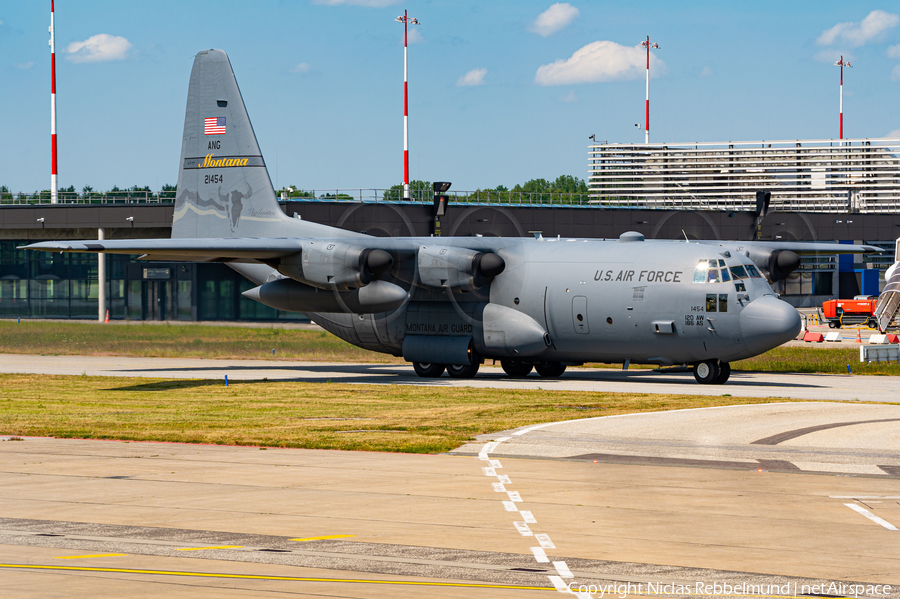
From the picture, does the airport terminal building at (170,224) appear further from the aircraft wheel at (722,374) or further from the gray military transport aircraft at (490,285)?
the aircraft wheel at (722,374)

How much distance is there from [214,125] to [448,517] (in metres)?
26.8

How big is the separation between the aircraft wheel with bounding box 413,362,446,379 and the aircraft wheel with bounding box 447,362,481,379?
0.36 m

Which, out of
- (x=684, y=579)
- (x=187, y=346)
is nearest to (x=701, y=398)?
(x=684, y=579)

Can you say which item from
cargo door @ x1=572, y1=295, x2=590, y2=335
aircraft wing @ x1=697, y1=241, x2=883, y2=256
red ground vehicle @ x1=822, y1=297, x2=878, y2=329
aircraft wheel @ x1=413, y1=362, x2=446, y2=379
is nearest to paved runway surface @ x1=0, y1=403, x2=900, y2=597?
cargo door @ x1=572, y1=295, x2=590, y2=335

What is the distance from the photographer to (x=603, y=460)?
15.6 metres

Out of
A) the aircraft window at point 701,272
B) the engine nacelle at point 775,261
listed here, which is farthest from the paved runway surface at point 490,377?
the engine nacelle at point 775,261

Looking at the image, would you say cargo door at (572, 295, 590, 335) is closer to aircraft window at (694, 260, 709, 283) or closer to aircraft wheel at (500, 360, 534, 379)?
aircraft window at (694, 260, 709, 283)

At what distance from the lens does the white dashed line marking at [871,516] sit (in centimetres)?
1069

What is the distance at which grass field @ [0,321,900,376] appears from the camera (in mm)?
38812

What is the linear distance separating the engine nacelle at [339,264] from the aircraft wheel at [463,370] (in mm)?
4167

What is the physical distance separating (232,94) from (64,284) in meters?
35.6

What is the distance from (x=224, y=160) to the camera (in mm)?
35219

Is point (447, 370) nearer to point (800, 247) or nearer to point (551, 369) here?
point (551, 369)

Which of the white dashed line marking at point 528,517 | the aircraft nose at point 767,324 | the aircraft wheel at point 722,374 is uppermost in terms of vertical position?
the aircraft nose at point 767,324
